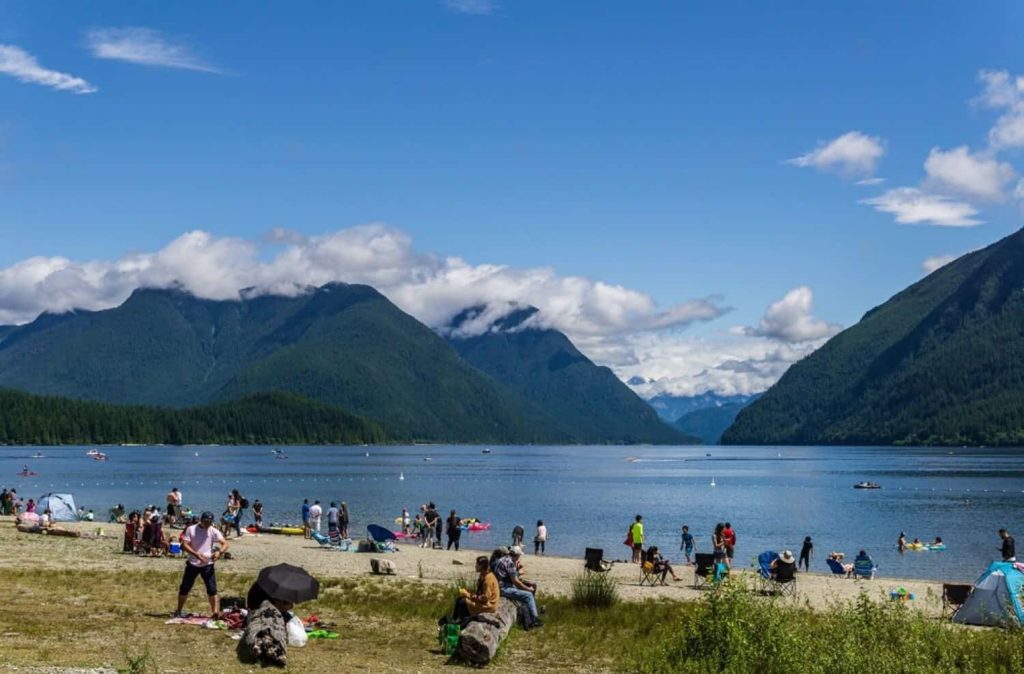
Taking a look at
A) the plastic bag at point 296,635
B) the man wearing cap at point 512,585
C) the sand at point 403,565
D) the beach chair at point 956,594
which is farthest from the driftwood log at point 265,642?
the beach chair at point 956,594

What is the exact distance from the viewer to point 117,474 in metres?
148

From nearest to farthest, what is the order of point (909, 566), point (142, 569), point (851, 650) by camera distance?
point (851, 650), point (142, 569), point (909, 566)

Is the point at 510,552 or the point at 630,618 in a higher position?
the point at 510,552

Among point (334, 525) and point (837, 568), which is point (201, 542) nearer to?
point (334, 525)

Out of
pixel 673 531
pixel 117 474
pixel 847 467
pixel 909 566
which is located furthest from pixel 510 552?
pixel 847 467

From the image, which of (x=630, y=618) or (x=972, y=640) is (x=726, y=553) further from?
(x=972, y=640)

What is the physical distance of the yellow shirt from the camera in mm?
21234

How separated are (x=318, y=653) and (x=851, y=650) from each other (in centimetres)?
965

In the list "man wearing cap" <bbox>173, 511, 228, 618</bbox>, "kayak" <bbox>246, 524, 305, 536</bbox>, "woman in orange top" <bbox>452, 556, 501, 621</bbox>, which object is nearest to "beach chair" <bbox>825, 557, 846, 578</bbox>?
"woman in orange top" <bbox>452, 556, 501, 621</bbox>

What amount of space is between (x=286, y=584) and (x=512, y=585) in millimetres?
5729

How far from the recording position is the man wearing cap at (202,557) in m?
22.7

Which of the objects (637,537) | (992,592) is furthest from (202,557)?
(637,537)

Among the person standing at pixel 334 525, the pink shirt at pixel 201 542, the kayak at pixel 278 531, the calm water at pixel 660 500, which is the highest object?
the pink shirt at pixel 201 542

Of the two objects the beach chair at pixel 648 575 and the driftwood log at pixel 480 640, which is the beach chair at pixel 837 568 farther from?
the driftwood log at pixel 480 640
